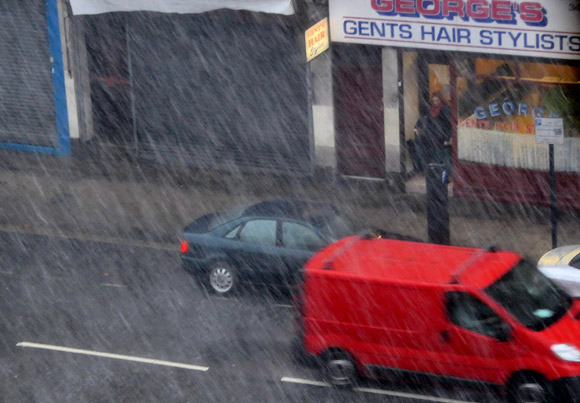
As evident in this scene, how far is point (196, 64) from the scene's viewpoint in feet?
72.1

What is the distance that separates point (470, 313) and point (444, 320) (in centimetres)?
31

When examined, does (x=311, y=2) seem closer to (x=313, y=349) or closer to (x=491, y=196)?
(x=491, y=196)

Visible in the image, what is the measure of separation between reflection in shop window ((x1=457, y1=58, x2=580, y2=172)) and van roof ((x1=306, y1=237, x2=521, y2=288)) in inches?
246

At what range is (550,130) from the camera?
16672 millimetres

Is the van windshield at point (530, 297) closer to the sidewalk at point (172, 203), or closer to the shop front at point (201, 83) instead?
the sidewalk at point (172, 203)

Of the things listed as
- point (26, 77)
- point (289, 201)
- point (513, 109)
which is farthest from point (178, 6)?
point (513, 109)

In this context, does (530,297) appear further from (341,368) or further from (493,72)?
(493,72)

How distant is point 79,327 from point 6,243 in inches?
153

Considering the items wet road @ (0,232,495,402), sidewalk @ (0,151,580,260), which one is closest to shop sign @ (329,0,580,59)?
sidewalk @ (0,151,580,260)

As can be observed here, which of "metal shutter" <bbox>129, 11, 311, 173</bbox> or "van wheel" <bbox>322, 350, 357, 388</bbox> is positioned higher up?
"metal shutter" <bbox>129, 11, 311, 173</bbox>

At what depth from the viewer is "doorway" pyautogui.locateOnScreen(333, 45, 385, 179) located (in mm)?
20734

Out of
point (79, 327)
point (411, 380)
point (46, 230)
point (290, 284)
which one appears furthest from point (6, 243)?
point (411, 380)

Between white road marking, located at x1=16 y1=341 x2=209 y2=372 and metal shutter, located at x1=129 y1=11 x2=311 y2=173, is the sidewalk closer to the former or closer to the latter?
metal shutter, located at x1=129 y1=11 x2=311 y2=173

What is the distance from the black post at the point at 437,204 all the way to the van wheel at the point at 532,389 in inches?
192
